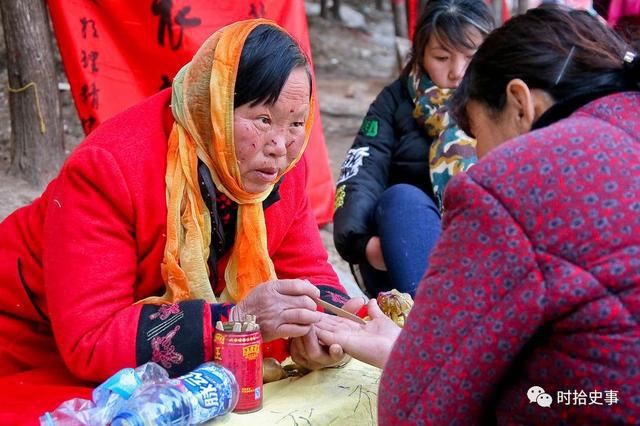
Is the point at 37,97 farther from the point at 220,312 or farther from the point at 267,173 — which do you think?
the point at 220,312

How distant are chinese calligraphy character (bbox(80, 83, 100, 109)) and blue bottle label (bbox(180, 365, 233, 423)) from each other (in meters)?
2.99

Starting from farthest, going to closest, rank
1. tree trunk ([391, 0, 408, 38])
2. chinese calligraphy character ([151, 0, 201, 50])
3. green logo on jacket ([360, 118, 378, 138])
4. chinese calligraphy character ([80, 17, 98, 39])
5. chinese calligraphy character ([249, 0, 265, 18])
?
tree trunk ([391, 0, 408, 38])
chinese calligraphy character ([249, 0, 265, 18])
chinese calligraphy character ([151, 0, 201, 50])
chinese calligraphy character ([80, 17, 98, 39])
green logo on jacket ([360, 118, 378, 138])

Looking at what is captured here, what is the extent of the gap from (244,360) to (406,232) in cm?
137

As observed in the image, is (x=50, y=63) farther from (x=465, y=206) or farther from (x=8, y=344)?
(x=465, y=206)

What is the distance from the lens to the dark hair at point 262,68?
2174mm

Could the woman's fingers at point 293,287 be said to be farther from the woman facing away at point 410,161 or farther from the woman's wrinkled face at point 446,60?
the woman's wrinkled face at point 446,60

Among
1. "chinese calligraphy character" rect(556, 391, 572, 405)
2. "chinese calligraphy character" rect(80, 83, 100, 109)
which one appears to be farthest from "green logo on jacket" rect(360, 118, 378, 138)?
"chinese calligraphy character" rect(556, 391, 572, 405)

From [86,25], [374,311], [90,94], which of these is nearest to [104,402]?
[374,311]

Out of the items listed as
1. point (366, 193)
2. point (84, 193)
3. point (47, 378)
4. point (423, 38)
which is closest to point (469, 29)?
point (423, 38)

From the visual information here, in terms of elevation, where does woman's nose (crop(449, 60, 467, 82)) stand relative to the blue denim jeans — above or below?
above

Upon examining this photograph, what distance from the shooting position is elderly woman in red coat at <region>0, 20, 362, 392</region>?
206 cm

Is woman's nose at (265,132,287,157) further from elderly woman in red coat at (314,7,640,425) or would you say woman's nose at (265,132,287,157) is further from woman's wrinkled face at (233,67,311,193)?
elderly woman in red coat at (314,7,640,425)

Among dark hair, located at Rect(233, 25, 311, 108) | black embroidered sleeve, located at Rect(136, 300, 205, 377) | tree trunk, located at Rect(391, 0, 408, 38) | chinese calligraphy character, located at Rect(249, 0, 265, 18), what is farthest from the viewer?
tree trunk, located at Rect(391, 0, 408, 38)

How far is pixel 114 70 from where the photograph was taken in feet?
15.3
